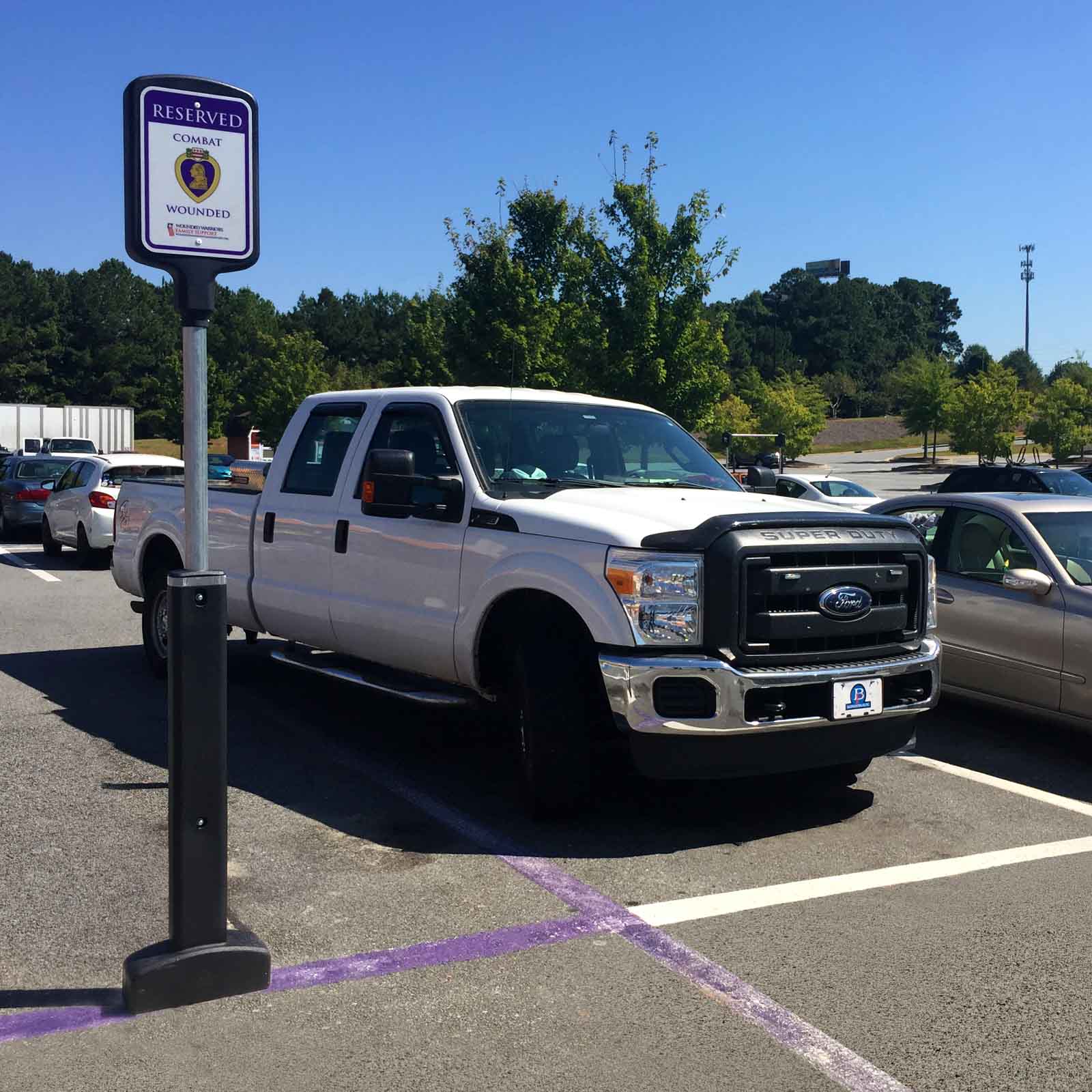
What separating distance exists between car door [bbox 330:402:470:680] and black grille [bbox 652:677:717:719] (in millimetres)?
1392

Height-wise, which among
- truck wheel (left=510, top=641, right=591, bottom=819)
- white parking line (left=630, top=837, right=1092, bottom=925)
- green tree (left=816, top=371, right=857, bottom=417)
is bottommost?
white parking line (left=630, top=837, right=1092, bottom=925)

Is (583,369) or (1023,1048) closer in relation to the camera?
(1023,1048)

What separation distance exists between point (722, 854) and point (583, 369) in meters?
30.1

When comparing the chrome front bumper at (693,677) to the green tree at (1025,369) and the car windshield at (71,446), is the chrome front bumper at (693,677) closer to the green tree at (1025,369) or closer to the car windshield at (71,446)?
the car windshield at (71,446)

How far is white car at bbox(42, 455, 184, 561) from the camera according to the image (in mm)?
17703

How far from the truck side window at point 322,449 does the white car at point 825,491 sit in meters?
16.2

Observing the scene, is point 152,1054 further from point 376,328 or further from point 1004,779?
point 376,328

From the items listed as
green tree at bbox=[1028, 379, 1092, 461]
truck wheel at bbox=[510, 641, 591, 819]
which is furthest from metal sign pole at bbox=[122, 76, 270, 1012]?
green tree at bbox=[1028, 379, 1092, 461]

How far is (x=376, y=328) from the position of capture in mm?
132875

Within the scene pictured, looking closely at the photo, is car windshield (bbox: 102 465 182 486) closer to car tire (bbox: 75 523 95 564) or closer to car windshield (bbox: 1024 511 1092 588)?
car tire (bbox: 75 523 95 564)

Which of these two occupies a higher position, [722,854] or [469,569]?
[469,569]

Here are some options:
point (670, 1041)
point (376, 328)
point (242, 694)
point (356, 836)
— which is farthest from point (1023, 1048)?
point (376, 328)

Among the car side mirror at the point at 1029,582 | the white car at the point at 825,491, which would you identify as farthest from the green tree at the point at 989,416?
the car side mirror at the point at 1029,582

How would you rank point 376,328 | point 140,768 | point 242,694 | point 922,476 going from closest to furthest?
point 140,768
point 242,694
point 922,476
point 376,328
